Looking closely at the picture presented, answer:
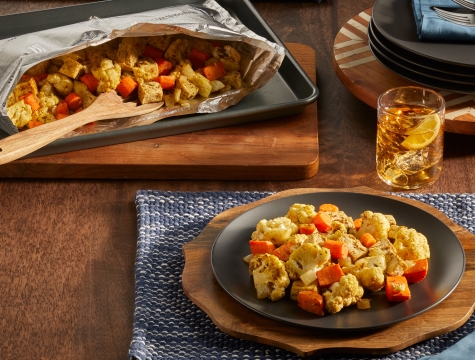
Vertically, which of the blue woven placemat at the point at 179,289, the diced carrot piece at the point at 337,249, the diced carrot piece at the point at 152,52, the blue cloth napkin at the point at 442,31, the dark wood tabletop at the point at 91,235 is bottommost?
the dark wood tabletop at the point at 91,235

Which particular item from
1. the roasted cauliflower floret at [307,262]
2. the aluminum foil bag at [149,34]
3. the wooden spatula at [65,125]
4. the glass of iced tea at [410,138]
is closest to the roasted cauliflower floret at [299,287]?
the roasted cauliflower floret at [307,262]

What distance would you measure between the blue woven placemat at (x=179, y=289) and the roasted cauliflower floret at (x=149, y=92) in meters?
0.32

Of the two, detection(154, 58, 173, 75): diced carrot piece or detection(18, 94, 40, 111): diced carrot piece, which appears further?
detection(154, 58, 173, 75): diced carrot piece

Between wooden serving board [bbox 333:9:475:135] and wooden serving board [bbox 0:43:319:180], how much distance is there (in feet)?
0.54

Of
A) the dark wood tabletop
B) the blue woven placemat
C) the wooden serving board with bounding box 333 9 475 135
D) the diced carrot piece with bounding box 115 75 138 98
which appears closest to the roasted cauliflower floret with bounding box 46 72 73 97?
the diced carrot piece with bounding box 115 75 138 98

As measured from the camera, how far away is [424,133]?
163 cm

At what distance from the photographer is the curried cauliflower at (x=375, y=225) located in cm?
136

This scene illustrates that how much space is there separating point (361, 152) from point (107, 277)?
67 centimetres

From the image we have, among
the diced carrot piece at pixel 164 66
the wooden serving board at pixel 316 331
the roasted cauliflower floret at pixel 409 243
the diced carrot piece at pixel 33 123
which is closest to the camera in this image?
the wooden serving board at pixel 316 331

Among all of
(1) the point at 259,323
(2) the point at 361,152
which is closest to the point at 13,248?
(1) the point at 259,323

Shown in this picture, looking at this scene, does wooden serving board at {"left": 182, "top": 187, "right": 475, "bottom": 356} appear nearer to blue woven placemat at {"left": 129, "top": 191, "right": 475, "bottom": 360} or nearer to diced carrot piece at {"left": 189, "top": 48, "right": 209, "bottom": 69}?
blue woven placemat at {"left": 129, "top": 191, "right": 475, "bottom": 360}

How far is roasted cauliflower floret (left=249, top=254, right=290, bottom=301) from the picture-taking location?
4.14 feet

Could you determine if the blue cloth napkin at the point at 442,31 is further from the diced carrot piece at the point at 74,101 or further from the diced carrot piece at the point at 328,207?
the diced carrot piece at the point at 74,101

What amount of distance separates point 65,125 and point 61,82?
21 centimetres
